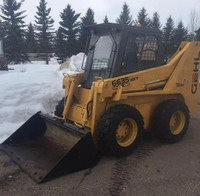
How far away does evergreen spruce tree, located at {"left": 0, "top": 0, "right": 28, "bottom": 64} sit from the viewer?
3262cm

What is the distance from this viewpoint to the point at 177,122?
5.38 m

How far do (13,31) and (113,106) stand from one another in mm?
32225

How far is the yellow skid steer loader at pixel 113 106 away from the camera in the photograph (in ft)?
13.5

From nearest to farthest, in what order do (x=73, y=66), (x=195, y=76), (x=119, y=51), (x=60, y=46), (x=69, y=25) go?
(x=119, y=51) < (x=195, y=76) < (x=73, y=66) < (x=60, y=46) < (x=69, y=25)

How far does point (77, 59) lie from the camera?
15.2 metres

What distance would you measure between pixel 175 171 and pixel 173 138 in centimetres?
123

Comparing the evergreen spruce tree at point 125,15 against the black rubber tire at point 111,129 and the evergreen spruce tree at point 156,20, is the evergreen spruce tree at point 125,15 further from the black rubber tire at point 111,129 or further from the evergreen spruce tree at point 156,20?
the black rubber tire at point 111,129

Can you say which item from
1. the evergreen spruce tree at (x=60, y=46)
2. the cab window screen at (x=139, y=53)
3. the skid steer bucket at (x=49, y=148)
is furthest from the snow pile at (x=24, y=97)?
the evergreen spruce tree at (x=60, y=46)

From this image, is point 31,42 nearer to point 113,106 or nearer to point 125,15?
point 125,15

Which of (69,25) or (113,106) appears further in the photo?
(69,25)

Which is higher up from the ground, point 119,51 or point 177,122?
point 119,51

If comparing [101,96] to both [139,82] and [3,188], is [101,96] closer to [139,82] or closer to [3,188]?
[139,82]

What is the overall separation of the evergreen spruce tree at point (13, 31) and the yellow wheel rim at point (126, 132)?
30649 millimetres

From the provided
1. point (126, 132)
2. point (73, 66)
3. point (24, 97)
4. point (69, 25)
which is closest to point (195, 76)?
point (126, 132)
